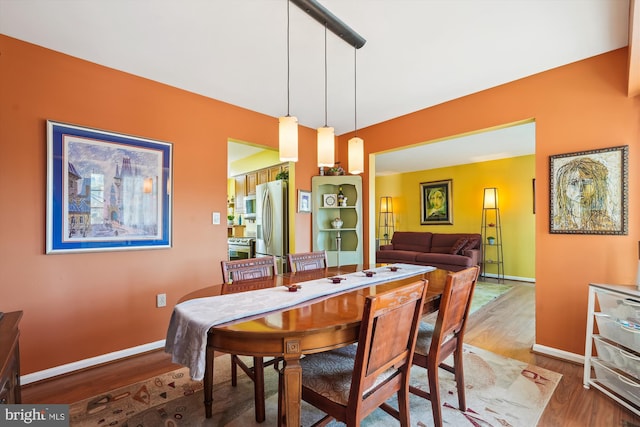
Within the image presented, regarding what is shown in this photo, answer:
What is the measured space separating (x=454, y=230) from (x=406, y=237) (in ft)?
3.70

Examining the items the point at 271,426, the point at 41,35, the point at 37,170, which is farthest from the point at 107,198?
the point at 271,426

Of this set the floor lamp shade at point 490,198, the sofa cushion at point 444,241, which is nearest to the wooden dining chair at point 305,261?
the sofa cushion at point 444,241

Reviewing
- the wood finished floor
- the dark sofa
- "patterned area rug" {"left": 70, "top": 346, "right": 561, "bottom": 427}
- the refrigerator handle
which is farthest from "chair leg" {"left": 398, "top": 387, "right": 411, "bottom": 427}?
the dark sofa

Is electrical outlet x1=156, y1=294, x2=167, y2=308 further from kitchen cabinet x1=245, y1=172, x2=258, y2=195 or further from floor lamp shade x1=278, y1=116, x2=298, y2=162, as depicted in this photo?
kitchen cabinet x1=245, y1=172, x2=258, y2=195

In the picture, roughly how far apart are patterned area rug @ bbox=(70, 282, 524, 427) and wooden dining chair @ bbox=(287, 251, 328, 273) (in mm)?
836

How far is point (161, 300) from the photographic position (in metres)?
2.68

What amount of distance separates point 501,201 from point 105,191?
21.6ft

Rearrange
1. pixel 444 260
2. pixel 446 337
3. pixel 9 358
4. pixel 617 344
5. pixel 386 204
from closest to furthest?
pixel 9 358, pixel 446 337, pixel 617 344, pixel 444 260, pixel 386 204

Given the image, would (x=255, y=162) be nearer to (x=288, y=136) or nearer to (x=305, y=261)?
(x=305, y=261)

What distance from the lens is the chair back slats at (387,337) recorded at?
111cm

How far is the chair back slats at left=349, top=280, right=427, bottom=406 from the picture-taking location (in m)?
1.11

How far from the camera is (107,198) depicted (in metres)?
2.41

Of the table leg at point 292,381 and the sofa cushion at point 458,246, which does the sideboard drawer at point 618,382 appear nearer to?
the table leg at point 292,381

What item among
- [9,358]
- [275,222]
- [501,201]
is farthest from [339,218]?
[501,201]
